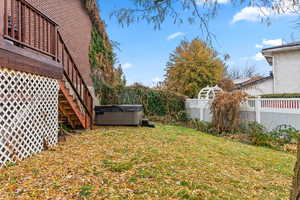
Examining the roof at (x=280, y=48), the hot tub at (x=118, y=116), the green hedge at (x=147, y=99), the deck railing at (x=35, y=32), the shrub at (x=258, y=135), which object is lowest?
the shrub at (x=258, y=135)

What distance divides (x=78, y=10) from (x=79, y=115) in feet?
18.8

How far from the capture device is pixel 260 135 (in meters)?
7.03

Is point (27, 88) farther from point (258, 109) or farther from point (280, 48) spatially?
point (280, 48)

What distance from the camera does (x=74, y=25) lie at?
9.05 m

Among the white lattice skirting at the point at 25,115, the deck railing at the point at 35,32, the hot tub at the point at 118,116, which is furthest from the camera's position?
the hot tub at the point at 118,116

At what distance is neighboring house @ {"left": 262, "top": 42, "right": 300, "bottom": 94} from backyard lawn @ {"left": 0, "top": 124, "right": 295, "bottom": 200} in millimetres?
8219

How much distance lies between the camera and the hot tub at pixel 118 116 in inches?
312

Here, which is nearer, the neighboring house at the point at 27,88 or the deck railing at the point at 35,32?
the neighboring house at the point at 27,88

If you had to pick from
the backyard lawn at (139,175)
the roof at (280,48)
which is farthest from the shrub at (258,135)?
the roof at (280,48)

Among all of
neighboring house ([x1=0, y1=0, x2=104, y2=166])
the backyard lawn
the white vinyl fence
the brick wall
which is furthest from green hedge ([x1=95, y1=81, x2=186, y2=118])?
the backyard lawn

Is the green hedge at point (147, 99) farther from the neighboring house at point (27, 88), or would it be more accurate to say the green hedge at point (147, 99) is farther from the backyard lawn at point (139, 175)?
the backyard lawn at point (139, 175)

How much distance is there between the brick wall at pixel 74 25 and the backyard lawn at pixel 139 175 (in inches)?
207

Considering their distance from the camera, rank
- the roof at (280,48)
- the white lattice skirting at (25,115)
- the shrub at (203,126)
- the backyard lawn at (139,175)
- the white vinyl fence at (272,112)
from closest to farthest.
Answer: the backyard lawn at (139,175) → the white lattice skirting at (25,115) → the white vinyl fence at (272,112) → the shrub at (203,126) → the roof at (280,48)

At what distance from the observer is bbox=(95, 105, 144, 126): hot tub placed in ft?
26.0
